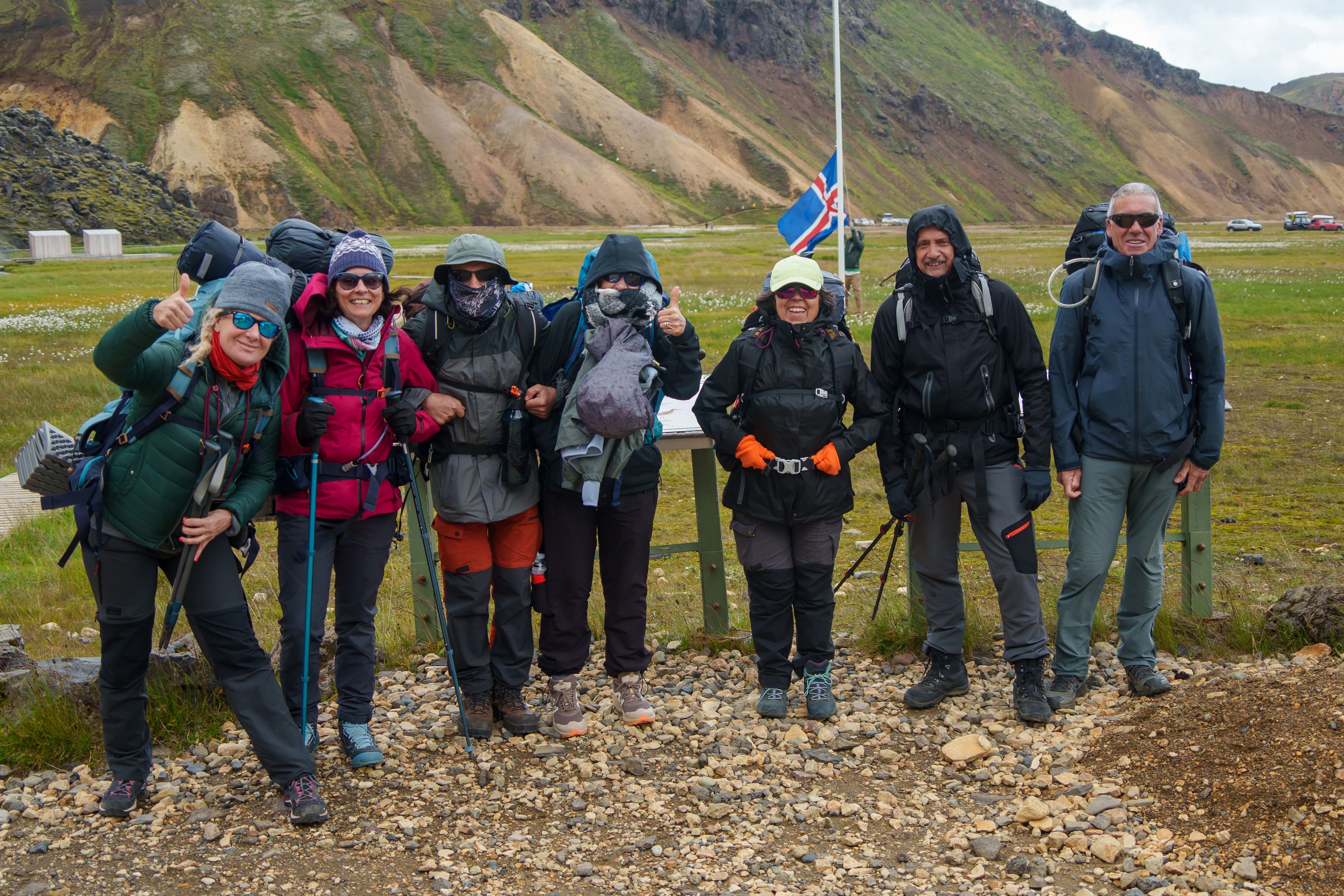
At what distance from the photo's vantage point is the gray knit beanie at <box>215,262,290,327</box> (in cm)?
433

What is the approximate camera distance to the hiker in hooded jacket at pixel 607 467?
16.8 feet

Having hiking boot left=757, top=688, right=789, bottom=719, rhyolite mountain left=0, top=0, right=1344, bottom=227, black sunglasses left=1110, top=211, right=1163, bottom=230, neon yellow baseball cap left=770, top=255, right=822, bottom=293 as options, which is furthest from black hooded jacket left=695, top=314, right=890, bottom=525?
rhyolite mountain left=0, top=0, right=1344, bottom=227

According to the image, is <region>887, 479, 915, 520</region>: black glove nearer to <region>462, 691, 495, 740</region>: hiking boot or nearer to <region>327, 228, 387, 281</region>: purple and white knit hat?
A: <region>462, 691, 495, 740</region>: hiking boot

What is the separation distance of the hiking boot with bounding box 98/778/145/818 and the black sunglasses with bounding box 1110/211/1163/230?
5.34 m

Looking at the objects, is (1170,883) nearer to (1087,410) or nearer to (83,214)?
(1087,410)

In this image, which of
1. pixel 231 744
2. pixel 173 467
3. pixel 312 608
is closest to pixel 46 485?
pixel 173 467

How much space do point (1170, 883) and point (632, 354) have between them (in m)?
3.19

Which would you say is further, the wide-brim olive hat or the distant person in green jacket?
the distant person in green jacket

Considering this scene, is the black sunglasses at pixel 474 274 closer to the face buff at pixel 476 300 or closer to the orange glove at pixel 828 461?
Answer: the face buff at pixel 476 300

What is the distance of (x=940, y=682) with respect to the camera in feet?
18.7

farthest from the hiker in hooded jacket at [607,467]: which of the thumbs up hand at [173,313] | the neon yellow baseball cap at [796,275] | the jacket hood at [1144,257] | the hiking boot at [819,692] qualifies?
the jacket hood at [1144,257]

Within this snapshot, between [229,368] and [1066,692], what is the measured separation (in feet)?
14.4

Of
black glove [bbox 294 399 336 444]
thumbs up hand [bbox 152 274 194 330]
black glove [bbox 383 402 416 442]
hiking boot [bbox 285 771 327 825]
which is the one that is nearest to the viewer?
thumbs up hand [bbox 152 274 194 330]

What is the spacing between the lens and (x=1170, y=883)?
3.92 meters
